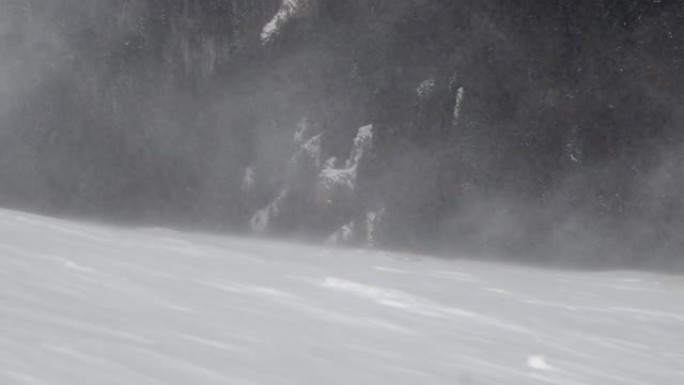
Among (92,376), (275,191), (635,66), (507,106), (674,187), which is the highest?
(635,66)

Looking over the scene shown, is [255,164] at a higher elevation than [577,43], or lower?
lower

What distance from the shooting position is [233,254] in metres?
3.66

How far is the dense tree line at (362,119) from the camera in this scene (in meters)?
4.21

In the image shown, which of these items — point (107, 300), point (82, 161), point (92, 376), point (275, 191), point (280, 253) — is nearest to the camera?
point (92, 376)

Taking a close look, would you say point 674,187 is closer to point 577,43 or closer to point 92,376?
point 577,43

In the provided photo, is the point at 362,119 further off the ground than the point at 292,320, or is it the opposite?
the point at 362,119

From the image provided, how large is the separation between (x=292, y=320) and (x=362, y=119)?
7.32ft

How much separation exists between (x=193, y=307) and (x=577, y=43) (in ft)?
9.01

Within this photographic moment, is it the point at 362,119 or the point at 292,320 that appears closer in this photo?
the point at 292,320

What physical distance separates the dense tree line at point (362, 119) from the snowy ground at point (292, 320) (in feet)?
1.96

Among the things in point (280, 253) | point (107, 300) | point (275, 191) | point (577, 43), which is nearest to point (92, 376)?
point (107, 300)

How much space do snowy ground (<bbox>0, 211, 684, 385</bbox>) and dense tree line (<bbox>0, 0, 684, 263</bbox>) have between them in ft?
1.96

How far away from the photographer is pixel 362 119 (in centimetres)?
445

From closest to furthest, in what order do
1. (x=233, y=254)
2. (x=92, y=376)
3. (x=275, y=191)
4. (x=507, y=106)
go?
1. (x=92, y=376)
2. (x=233, y=254)
3. (x=507, y=106)
4. (x=275, y=191)
